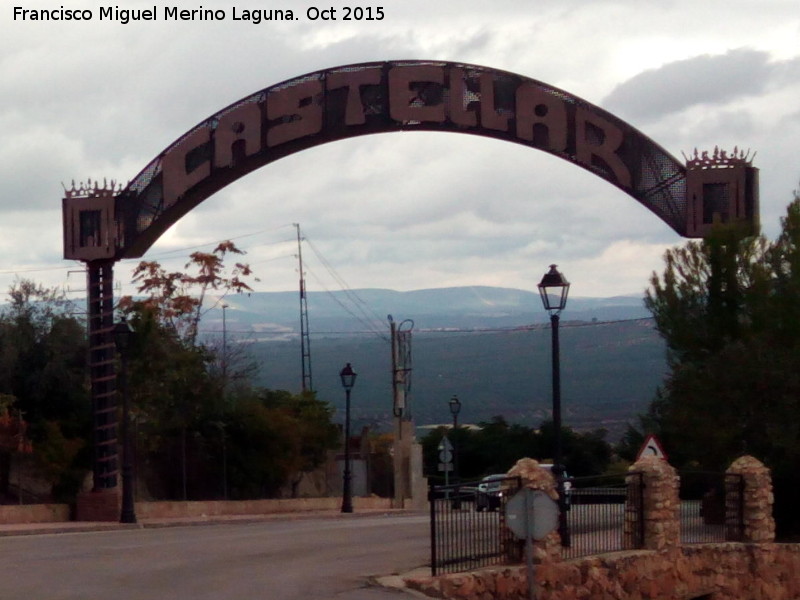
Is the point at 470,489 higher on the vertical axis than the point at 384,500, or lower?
higher

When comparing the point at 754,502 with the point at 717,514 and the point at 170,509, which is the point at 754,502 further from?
the point at 170,509

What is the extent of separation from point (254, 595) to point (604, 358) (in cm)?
14709

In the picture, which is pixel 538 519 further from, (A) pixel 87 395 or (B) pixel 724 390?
(A) pixel 87 395

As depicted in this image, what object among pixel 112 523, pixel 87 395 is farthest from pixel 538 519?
pixel 87 395

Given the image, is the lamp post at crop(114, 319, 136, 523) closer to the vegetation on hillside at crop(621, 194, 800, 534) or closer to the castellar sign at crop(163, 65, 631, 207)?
the castellar sign at crop(163, 65, 631, 207)

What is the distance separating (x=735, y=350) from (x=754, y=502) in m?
3.05

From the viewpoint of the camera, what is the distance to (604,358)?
159000mm

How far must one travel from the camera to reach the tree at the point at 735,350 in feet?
76.3

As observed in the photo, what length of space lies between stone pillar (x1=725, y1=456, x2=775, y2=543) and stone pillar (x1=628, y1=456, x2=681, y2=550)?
222 cm

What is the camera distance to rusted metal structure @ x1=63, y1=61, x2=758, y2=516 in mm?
25641

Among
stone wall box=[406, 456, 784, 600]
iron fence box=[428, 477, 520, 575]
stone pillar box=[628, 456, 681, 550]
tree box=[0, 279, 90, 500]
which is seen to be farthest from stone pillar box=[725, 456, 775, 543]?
tree box=[0, 279, 90, 500]

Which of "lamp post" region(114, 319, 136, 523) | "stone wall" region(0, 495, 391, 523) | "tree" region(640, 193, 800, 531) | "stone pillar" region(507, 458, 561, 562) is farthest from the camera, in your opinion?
"stone wall" region(0, 495, 391, 523)

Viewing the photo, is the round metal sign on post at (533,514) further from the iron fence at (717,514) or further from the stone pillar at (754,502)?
the stone pillar at (754,502)

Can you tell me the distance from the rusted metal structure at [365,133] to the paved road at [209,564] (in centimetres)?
721
